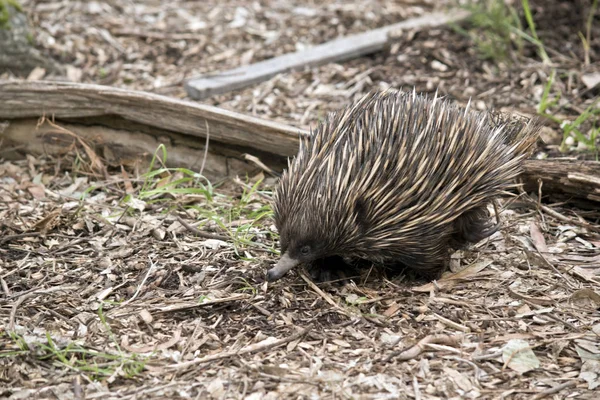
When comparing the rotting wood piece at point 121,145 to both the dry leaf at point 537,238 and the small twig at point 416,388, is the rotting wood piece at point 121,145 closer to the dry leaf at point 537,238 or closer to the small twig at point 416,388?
the dry leaf at point 537,238

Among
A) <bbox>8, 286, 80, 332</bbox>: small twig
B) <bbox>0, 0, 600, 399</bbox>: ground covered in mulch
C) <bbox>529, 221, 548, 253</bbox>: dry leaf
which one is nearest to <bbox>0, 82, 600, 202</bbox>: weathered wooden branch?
<bbox>0, 0, 600, 399</bbox>: ground covered in mulch

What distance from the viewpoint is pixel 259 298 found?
12.2 feet

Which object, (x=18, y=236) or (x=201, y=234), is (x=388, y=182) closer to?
(x=201, y=234)

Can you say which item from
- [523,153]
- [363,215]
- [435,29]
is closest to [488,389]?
[363,215]

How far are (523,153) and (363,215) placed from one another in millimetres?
964

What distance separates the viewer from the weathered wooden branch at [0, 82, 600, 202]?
4.88m

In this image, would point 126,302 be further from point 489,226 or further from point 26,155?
point 26,155

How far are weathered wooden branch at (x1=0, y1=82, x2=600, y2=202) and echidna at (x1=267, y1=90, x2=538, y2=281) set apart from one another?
1.03 m

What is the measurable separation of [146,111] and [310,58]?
6.24ft

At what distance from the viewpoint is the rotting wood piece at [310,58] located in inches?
240

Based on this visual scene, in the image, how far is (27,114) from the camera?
5.20m

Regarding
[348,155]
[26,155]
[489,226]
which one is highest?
[348,155]

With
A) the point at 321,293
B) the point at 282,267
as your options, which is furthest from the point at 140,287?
the point at 321,293

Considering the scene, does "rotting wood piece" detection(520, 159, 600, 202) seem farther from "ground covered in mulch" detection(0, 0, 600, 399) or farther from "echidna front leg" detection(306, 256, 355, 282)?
"echidna front leg" detection(306, 256, 355, 282)
